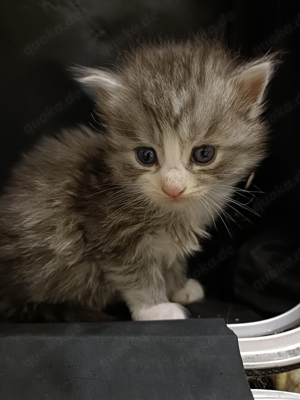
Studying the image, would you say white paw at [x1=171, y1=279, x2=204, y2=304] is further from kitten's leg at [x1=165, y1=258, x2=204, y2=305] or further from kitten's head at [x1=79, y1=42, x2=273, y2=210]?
kitten's head at [x1=79, y1=42, x2=273, y2=210]

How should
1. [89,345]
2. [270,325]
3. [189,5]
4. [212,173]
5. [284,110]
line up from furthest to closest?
[189,5] < [284,110] < [270,325] < [212,173] < [89,345]

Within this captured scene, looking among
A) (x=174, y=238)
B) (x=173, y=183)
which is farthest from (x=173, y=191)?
(x=174, y=238)

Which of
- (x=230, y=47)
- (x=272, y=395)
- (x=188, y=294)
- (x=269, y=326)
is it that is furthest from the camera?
(x=230, y=47)

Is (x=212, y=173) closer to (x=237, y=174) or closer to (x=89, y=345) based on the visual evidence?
(x=237, y=174)

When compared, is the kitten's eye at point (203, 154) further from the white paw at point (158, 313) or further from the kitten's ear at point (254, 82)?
the white paw at point (158, 313)

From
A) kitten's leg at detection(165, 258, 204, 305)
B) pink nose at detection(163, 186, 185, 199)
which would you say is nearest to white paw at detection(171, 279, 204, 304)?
kitten's leg at detection(165, 258, 204, 305)

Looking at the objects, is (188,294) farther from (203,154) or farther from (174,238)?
(203,154)

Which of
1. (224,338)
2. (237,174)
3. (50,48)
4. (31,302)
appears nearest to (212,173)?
(237,174)
